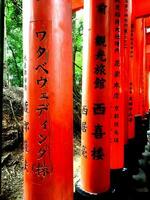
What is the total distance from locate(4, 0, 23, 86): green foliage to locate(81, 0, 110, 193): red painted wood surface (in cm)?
548

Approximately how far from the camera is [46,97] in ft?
8.39

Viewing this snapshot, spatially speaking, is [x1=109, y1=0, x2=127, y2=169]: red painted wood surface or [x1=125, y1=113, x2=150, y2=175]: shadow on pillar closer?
[x1=109, y1=0, x2=127, y2=169]: red painted wood surface

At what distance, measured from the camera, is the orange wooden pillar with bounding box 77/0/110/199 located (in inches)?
145

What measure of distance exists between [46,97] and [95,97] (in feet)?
4.18

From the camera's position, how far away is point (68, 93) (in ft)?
9.13

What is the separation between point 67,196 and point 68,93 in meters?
1.04

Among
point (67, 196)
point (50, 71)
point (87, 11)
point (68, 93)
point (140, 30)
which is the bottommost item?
point (67, 196)

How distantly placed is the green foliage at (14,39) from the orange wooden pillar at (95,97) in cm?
548

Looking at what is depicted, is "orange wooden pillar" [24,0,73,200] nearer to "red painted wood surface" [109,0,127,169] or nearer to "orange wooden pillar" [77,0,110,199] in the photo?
"orange wooden pillar" [77,0,110,199]

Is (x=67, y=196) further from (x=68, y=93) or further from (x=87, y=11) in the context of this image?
(x=87, y=11)

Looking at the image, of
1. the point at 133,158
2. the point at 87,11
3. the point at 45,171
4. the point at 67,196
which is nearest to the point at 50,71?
the point at 45,171

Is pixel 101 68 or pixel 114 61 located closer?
pixel 101 68

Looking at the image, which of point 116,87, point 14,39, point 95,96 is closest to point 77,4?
point 116,87

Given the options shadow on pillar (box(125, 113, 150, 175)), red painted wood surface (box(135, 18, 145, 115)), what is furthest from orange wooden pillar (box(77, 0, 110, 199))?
red painted wood surface (box(135, 18, 145, 115))
